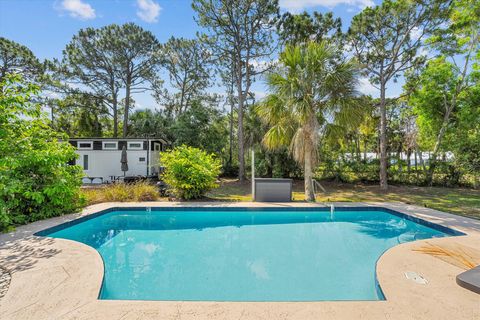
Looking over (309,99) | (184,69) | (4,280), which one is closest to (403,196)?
(309,99)

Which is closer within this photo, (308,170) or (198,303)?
(198,303)

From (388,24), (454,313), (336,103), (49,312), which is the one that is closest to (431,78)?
(388,24)

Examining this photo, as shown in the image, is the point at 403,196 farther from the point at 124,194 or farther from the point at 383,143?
the point at 124,194

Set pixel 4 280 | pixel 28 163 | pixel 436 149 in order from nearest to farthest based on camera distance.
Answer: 1. pixel 4 280
2. pixel 28 163
3. pixel 436 149

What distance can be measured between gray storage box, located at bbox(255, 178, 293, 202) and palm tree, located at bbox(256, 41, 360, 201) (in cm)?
85

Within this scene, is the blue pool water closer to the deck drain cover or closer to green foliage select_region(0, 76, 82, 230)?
the deck drain cover

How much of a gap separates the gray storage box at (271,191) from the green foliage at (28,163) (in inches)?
217

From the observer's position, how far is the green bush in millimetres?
8570

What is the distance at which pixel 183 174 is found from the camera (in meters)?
8.59

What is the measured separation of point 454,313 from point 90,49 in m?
22.5

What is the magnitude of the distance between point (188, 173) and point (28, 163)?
4.28m

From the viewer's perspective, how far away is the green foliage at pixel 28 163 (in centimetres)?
513

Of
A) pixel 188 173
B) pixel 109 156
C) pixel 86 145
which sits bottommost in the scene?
pixel 188 173

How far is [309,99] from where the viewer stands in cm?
809
